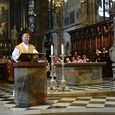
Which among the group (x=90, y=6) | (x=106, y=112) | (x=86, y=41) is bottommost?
(x=106, y=112)

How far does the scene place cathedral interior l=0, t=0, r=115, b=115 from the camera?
8.48m

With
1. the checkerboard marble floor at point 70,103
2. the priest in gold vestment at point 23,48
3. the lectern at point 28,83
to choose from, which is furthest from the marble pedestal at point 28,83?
the priest in gold vestment at point 23,48

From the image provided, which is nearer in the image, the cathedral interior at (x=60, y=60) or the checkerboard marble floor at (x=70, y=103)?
the checkerboard marble floor at (x=70, y=103)

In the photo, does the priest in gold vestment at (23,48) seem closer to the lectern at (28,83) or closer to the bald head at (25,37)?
the bald head at (25,37)

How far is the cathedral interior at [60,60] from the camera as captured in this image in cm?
848

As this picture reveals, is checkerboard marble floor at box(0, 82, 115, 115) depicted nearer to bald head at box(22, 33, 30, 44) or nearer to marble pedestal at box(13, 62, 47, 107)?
marble pedestal at box(13, 62, 47, 107)

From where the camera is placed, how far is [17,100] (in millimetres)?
8602

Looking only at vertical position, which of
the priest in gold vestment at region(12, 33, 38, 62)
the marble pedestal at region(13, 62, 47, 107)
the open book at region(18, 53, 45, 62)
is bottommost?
the marble pedestal at region(13, 62, 47, 107)

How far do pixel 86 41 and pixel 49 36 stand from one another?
9837mm

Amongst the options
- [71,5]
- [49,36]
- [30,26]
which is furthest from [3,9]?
[71,5]

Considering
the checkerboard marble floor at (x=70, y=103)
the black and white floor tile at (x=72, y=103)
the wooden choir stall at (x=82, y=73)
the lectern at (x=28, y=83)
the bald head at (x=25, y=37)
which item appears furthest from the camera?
the wooden choir stall at (x=82, y=73)

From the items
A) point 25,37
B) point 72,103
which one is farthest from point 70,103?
point 25,37

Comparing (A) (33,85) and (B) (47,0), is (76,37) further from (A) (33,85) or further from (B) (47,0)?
(A) (33,85)

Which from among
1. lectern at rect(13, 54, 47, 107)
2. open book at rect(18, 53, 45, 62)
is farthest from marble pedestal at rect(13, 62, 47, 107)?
open book at rect(18, 53, 45, 62)
